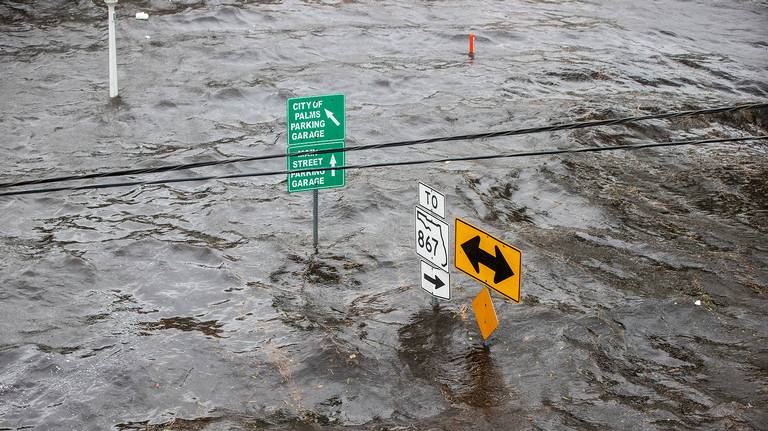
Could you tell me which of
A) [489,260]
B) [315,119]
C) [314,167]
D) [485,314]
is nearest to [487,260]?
[489,260]

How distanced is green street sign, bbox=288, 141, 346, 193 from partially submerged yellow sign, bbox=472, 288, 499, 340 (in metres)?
3.09

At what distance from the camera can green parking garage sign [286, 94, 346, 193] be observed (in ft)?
42.1

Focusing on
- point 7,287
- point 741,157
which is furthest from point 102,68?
point 741,157

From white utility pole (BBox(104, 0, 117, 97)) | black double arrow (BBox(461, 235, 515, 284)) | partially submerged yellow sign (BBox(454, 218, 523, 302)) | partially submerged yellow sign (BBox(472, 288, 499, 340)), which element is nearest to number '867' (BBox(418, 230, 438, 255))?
partially submerged yellow sign (BBox(454, 218, 523, 302))

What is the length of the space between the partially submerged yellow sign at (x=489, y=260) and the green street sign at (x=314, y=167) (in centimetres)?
272

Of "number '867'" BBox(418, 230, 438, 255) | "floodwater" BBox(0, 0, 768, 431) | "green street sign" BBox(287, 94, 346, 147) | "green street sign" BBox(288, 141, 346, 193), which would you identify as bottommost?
"floodwater" BBox(0, 0, 768, 431)

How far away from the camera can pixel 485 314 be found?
36.0 ft

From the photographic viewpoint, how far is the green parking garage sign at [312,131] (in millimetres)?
12820

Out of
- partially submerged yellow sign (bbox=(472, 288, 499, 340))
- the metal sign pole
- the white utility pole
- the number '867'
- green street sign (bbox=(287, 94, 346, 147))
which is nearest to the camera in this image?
partially submerged yellow sign (bbox=(472, 288, 499, 340))

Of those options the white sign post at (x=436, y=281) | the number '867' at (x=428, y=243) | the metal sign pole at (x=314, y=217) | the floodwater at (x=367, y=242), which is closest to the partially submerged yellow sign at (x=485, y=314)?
the floodwater at (x=367, y=242)

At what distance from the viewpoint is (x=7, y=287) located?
40.7 feet

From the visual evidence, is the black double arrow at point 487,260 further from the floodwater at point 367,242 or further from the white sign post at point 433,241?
the floodwater at point 367,242

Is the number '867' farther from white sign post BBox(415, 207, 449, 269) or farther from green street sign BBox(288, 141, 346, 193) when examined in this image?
green street sign BBox(288, 141, 346, 193)

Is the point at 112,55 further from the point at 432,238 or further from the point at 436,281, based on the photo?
the point at 436,281
